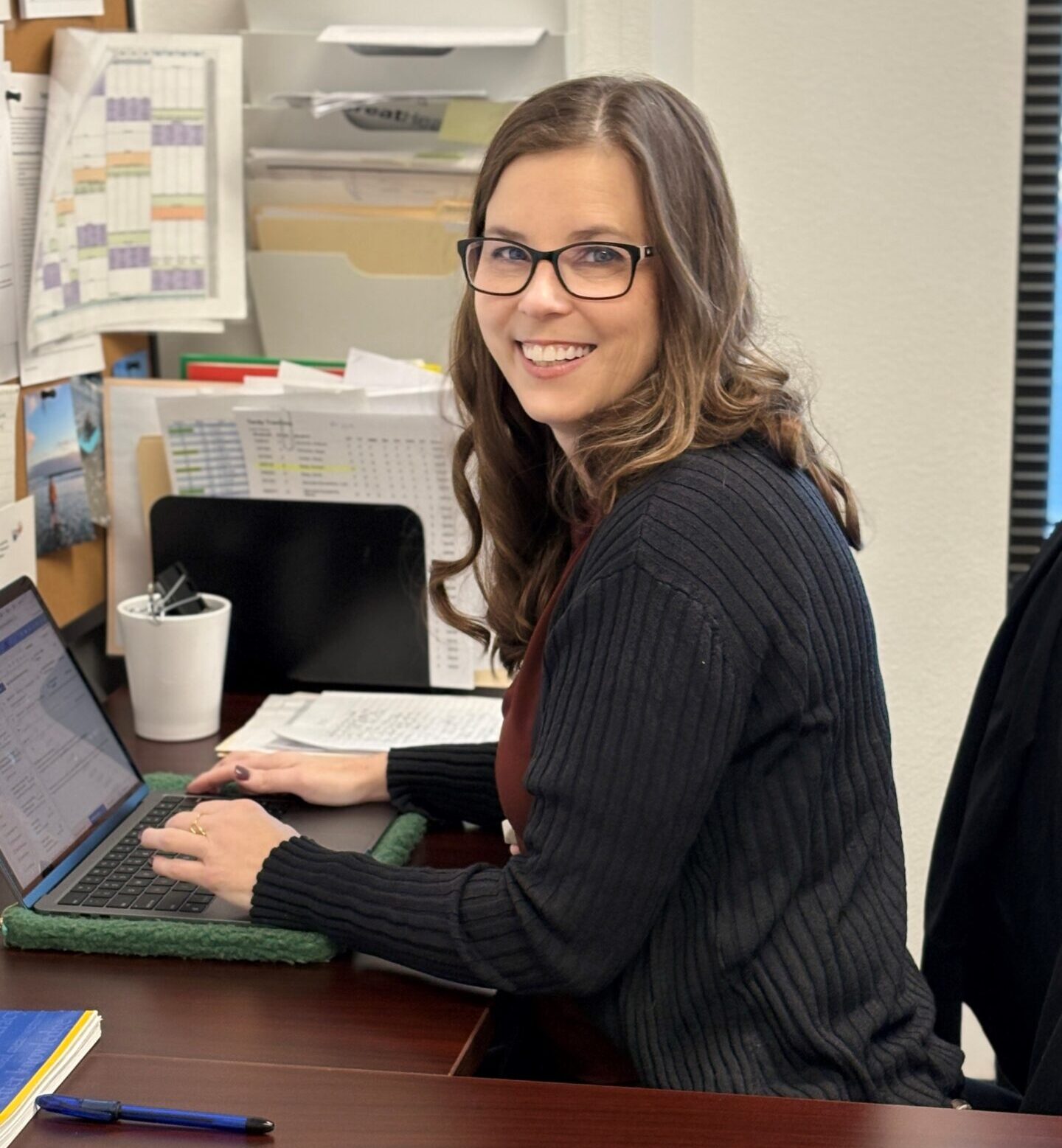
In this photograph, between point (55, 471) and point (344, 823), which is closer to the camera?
point (344, 823)

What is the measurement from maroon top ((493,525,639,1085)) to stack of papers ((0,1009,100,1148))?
14.1 inches

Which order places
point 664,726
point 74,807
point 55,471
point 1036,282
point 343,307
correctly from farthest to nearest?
point 1036,282, point 343,307, point 55,471, point 74,807, point 664,726

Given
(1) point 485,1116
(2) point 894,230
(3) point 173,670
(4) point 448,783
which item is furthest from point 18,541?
(2) point 894,230

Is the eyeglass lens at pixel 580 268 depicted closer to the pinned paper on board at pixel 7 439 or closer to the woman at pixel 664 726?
the woman at pixel 664 726

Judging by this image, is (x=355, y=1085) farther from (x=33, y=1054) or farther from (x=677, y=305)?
(x=677, y=305)

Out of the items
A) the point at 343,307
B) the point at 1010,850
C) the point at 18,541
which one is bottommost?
the point at 1010,850

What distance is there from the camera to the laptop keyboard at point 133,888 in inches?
45.5

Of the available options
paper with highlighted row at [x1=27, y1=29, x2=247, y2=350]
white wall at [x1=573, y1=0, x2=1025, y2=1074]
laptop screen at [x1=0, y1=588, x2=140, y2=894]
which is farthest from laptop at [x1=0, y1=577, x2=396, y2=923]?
white wall at [x1=573, y1=0, x2=1025, y2=1074]

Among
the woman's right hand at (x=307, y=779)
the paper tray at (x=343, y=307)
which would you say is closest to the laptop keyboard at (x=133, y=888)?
the woman's right hand at (x=307, y=779)

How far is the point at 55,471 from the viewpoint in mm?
1671

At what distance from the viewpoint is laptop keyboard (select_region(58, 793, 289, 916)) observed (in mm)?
1156

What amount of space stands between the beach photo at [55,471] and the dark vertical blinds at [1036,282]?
1.30 m

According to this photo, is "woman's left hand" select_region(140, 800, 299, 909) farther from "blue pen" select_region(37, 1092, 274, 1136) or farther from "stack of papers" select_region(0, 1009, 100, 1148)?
"blue pen" select_region(37, 1092, 274, 1136)

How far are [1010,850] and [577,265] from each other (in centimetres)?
62
